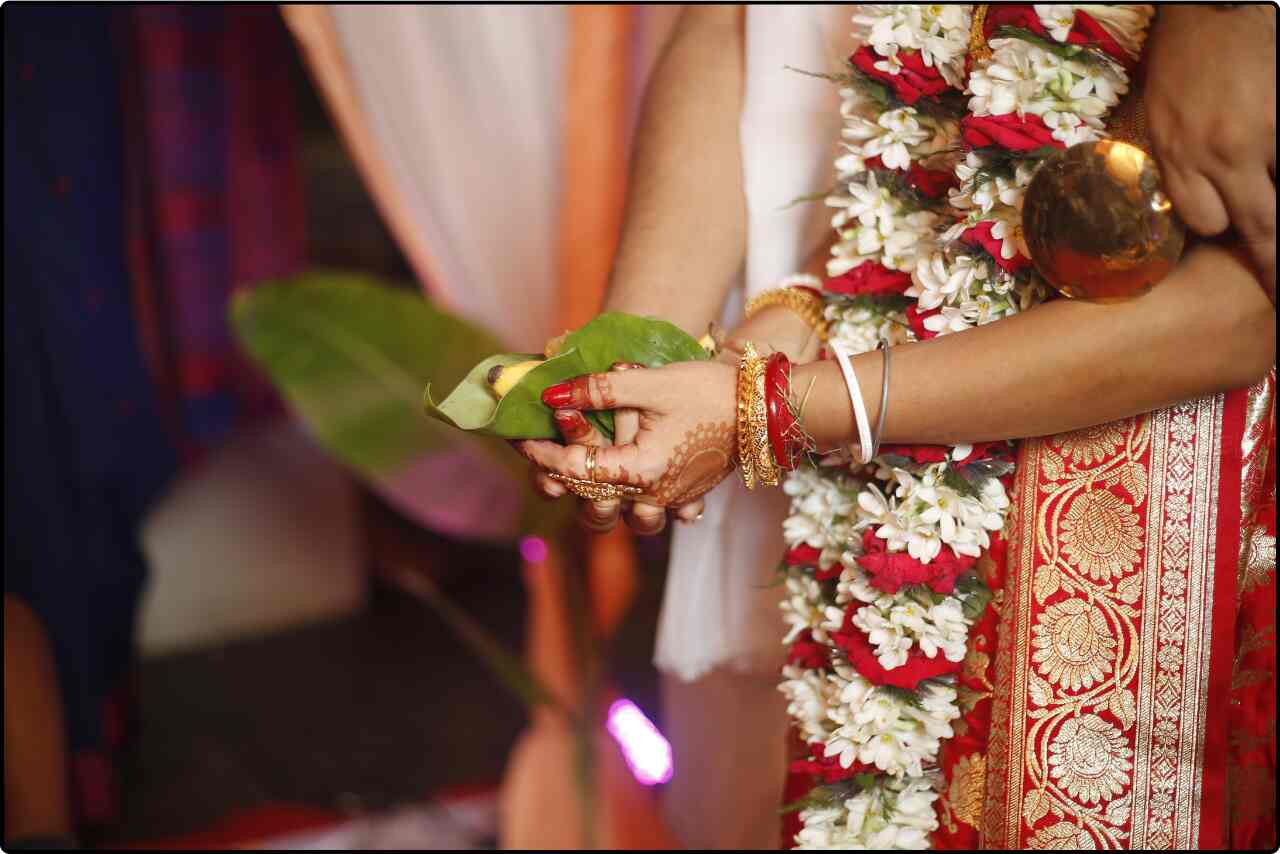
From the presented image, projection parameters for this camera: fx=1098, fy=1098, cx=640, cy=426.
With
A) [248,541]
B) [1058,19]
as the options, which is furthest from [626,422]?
[248,541]

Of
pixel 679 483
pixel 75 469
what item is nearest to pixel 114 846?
pixel 75 469

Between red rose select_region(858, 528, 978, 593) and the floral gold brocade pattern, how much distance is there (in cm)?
5

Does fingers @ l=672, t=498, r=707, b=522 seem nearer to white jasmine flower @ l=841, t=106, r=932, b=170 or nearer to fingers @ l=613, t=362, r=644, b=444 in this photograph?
fingers @ l=613, t=362, r=644, b=444

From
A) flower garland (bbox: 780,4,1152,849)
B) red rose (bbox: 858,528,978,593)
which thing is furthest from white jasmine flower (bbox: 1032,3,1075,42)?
red rose (bbox: 858,528,978,593)

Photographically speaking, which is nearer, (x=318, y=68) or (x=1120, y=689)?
(x=1120, y=689)

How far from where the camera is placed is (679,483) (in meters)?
0.96

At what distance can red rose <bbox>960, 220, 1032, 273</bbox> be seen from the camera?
922 millimetres

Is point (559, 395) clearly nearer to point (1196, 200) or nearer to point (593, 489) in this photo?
point (593, 489)

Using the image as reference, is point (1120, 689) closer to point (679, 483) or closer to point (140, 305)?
point (679, 483)

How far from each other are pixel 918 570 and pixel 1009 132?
0.38 m

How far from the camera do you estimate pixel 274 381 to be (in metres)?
2.33

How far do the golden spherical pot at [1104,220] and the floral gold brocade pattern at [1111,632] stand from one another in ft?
0.52

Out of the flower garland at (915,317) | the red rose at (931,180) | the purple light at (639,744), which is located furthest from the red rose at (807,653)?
the purple light at (639,744)

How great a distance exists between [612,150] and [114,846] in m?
1.70
